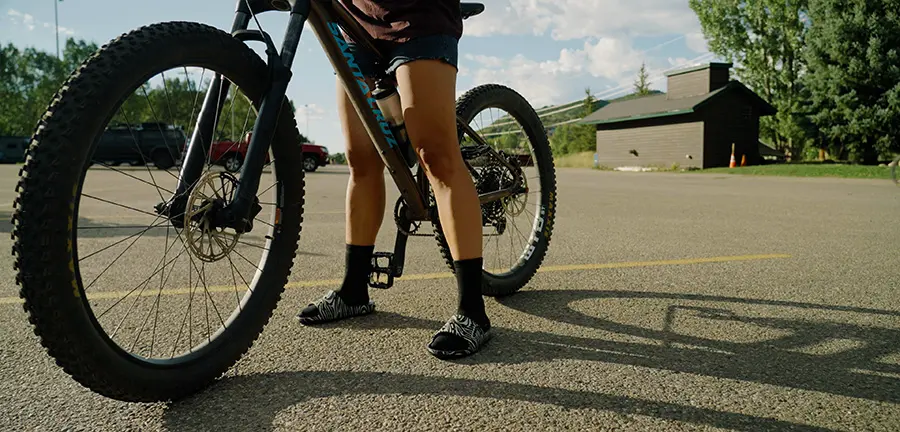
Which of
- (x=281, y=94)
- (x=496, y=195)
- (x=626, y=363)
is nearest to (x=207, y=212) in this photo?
(x=281, y=94)

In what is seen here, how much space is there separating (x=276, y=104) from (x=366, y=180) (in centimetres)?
81

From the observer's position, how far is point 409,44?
91.6 inches

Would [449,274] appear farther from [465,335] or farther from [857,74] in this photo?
[857,74]

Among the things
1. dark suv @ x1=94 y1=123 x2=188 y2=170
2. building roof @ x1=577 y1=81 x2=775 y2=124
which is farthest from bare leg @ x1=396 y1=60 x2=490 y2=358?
building roof @ x1=577 y1=81 x2=775 y2=124

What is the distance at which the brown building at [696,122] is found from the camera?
32.1 metres

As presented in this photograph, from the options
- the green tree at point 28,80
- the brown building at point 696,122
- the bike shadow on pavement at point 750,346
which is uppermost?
the green tree at point 28,80

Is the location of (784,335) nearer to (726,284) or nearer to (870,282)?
(726,284)

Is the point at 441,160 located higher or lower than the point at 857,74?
lower

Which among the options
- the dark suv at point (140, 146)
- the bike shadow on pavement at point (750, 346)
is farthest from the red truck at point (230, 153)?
the bike shadow on pavement at point (750, 346)

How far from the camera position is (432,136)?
238cm

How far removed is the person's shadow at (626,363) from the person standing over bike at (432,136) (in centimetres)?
12

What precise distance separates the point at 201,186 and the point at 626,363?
1504 mm

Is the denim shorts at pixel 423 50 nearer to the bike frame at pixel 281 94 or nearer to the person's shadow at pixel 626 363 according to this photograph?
the bike frame at pixel 281 94

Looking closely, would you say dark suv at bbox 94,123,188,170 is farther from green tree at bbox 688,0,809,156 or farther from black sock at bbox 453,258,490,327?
green tree at bbox 688,0,809,156
